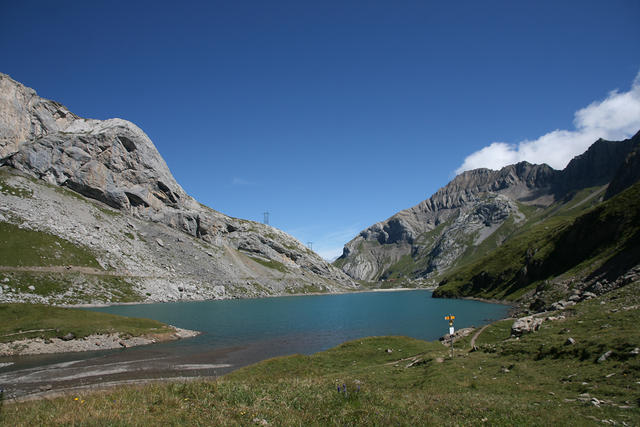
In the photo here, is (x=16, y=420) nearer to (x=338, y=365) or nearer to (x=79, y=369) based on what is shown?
(x=338, y=365)

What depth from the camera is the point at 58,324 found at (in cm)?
5159

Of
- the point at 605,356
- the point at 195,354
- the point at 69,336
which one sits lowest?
the point at 195,354

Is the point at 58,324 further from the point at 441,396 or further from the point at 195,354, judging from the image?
the point at 441,396

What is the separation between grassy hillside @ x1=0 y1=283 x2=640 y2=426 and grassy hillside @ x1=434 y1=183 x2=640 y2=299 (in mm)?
57047

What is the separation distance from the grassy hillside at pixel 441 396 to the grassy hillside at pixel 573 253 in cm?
5705

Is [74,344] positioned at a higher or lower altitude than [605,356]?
lower

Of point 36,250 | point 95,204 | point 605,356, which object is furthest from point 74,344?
point 95,204

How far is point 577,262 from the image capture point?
328ft

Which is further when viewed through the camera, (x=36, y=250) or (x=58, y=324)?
(x=36, y=250)

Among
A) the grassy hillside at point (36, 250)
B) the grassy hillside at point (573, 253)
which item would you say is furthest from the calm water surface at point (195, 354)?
the grassy hillside at point (36, 250)

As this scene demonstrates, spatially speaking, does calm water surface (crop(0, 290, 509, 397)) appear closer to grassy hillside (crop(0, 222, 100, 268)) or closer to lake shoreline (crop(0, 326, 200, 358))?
lake shoreline (crop(0, 326, 200, 358))

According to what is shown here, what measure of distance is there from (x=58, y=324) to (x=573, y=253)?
458 ft

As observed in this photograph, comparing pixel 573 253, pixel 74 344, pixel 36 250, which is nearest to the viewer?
pixel 74 344

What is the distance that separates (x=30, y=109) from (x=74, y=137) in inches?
1076
